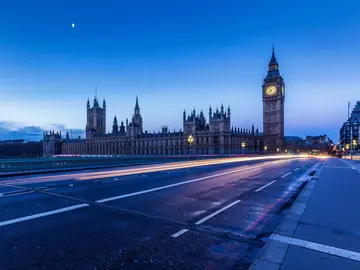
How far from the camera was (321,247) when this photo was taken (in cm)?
457

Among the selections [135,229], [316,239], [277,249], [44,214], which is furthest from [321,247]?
[44,214]

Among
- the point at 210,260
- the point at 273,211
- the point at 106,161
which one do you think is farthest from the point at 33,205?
the point at 106,161

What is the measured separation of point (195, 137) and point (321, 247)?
84314mm

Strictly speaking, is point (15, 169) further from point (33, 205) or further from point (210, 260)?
point (210, 260)

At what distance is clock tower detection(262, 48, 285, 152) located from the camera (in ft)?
353

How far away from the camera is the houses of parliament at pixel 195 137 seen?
8519cm

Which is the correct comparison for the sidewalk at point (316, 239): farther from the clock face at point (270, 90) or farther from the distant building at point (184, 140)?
the clock face at point (270, 90)

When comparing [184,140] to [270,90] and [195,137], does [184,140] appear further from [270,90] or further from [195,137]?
[270,90]

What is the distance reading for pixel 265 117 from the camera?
114938 mm

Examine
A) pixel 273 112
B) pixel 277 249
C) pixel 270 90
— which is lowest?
pixel 277 249

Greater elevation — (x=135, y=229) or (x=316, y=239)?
(x=316, y=239)

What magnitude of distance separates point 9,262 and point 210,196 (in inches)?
288

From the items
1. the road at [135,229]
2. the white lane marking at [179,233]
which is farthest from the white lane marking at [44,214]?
the white lane marking at [179,233]

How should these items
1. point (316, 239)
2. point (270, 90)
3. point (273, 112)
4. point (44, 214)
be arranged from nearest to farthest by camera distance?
point (316, 239) → point (44, 214) → point (273, 112) → point (270, 90)
